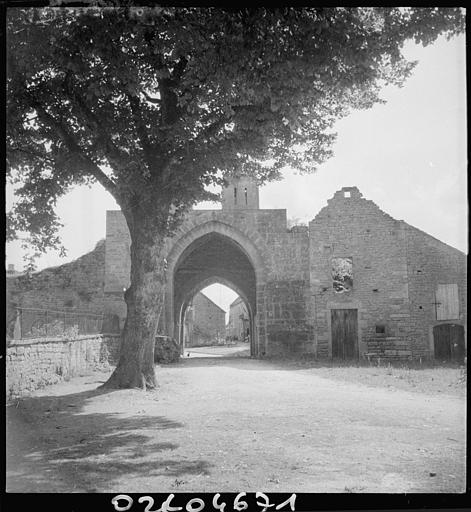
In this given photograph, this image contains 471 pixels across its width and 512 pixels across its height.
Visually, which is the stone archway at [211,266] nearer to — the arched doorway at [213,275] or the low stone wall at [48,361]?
the arched doorway at [213,275]

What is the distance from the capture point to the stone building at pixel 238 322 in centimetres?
5978

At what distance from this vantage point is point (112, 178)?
1216 cm

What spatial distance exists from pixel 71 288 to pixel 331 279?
12.6 m

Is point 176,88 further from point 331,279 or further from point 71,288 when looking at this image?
point 71,288

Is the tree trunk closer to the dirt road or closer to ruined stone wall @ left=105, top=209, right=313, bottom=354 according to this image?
the dirt road

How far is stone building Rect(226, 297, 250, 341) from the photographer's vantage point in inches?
2354

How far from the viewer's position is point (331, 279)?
23469mm

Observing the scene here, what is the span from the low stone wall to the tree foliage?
2.89 m

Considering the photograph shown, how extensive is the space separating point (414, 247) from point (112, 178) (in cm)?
1584

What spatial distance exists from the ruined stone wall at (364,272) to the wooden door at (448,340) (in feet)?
4.40

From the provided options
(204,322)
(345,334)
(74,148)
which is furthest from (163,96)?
(204,322)

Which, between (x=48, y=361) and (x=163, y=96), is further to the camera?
(x=48, y=361)

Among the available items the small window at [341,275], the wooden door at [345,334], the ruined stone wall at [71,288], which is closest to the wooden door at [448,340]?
the wooden door at [345,334]

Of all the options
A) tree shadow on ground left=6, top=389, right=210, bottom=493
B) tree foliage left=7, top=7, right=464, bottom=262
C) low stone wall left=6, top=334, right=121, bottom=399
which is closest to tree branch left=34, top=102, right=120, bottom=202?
tree foliage left=7, top=7, right=464, bottom=262
